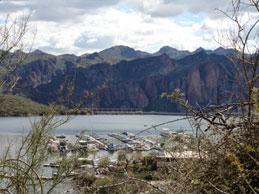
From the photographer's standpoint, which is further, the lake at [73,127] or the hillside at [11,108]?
the hillside at [11,108]

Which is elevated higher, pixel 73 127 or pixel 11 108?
pixel 11 108

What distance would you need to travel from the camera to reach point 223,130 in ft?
9.01

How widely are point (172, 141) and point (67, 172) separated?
5756 millimetres

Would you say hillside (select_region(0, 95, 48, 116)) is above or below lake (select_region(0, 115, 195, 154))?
above

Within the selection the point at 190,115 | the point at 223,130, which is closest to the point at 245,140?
the point at 223,130

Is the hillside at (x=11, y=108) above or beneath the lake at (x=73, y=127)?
above

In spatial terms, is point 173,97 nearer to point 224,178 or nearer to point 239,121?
point 239,121

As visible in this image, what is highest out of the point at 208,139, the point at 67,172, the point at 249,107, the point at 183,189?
the point at 249,107

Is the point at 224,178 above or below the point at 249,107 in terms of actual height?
below

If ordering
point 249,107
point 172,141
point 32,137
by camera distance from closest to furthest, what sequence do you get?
point 249,107, point 172,141, point 32,137

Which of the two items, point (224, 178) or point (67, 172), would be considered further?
point (67, 172)

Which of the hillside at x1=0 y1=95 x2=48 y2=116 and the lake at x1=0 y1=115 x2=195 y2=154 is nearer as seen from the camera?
the lake at x1=0 y1=115 x2=195 y2=154

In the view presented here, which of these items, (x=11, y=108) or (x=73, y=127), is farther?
(x=73, y=127)

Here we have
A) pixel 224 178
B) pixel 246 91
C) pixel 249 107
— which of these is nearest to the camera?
pixel 224 178
